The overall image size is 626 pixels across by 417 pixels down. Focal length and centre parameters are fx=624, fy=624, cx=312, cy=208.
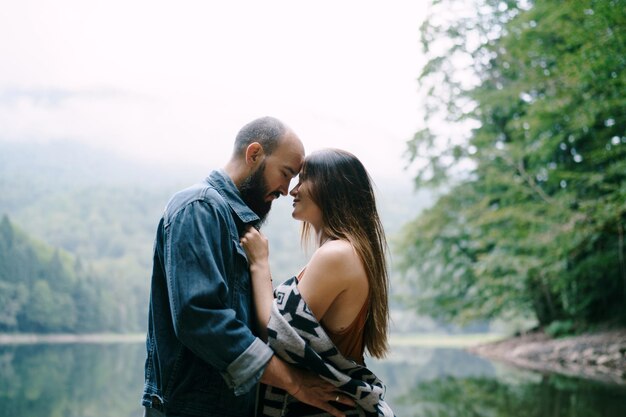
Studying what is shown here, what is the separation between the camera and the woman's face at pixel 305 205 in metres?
2.24

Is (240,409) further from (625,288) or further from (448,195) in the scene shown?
(448,195)

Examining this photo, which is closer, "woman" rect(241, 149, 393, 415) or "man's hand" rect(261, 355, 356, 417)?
"man's hand" rect(261, 355, 356, 417)

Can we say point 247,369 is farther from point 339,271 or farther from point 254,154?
point 254,154

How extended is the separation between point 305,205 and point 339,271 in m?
0.34

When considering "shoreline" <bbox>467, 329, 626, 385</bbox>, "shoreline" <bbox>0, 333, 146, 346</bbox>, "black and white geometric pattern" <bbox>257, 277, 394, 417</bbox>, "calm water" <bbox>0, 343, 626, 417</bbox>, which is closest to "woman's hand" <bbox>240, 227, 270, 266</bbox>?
"black and white geometric pattern" <bbox>257, 277, 394, 417</bbox>

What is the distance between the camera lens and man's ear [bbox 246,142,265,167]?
6.96 ft

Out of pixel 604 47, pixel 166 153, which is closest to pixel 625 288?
pixel 604 47

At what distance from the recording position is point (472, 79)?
16.7 metres

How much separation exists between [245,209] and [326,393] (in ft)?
2.10

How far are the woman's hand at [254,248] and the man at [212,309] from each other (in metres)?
0.04

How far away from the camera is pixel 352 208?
86.7 inches

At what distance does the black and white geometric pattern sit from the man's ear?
1.39 ft

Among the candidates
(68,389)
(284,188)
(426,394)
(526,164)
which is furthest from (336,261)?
(526,164)

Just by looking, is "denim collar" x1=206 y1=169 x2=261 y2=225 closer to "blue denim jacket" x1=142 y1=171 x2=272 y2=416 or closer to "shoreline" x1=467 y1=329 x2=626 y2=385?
"blue denim jacket" x1=142 y1=171 x2=272 y2=416
